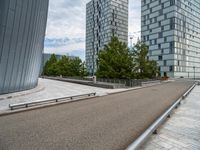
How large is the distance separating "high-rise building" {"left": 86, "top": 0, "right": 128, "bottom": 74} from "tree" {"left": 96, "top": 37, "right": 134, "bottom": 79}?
65.9 meters

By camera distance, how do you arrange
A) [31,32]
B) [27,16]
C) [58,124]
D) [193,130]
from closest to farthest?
[193,130] < [58,124] < [27,16] < [31,32]

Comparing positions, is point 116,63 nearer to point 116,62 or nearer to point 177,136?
point 116,62

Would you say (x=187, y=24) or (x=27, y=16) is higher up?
(x=187, y=24)

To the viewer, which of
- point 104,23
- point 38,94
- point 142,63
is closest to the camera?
point 38,94

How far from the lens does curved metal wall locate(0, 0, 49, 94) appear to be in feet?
43.1

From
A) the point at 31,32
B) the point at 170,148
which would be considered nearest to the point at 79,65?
the point at 31,32

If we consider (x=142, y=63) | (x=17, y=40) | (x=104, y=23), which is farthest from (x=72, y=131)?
(x=104, y=23)

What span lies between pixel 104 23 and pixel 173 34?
48.7 meters

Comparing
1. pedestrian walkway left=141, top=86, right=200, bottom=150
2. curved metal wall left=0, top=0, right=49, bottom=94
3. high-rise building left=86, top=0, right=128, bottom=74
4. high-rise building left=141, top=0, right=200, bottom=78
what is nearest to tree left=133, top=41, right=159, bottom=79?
curved metal wall left=0, top=0, right=49, bottom=94

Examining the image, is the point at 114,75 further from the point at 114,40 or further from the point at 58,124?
the point at 58,124

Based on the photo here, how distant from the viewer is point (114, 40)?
2911 cm

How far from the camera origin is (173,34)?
2601 inches

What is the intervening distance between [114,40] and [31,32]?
15978 mm

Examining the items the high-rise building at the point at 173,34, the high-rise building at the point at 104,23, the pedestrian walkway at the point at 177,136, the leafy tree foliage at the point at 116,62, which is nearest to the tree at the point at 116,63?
the leafy tree foliage at the point at 116,62
